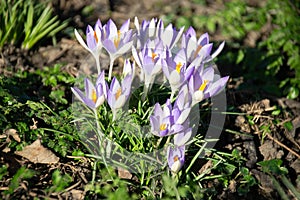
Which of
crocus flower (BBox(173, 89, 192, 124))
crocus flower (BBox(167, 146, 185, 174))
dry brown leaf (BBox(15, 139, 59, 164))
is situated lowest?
dry brown leaf (BBox(15, 139, 59, 164))

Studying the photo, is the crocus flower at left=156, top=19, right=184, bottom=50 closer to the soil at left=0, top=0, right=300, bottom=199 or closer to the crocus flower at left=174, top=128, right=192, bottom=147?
the crocus flower at left=174, top=128, right=192, bottom=147

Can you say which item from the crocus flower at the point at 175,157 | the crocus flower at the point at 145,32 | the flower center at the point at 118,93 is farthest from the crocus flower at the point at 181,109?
the crocus flower at the point at 145,32

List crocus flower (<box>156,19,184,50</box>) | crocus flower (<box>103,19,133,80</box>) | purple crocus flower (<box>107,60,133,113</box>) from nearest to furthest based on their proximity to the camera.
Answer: purple crocus flower (<box>107,60,133,113</box>), crocus flower (<box>103,19,133,80</box>), crocus flower (<box>156,19,184,50</box>)

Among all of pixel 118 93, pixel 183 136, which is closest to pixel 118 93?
pixel 118 93

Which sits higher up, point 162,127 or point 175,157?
point 162,127

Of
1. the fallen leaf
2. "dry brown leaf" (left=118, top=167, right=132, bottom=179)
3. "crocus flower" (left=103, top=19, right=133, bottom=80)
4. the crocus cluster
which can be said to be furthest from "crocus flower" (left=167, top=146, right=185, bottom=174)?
the fallen leaf

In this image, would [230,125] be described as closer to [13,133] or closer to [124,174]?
[124,174]

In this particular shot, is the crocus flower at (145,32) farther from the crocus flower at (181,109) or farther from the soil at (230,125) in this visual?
the soil at (230,125)
